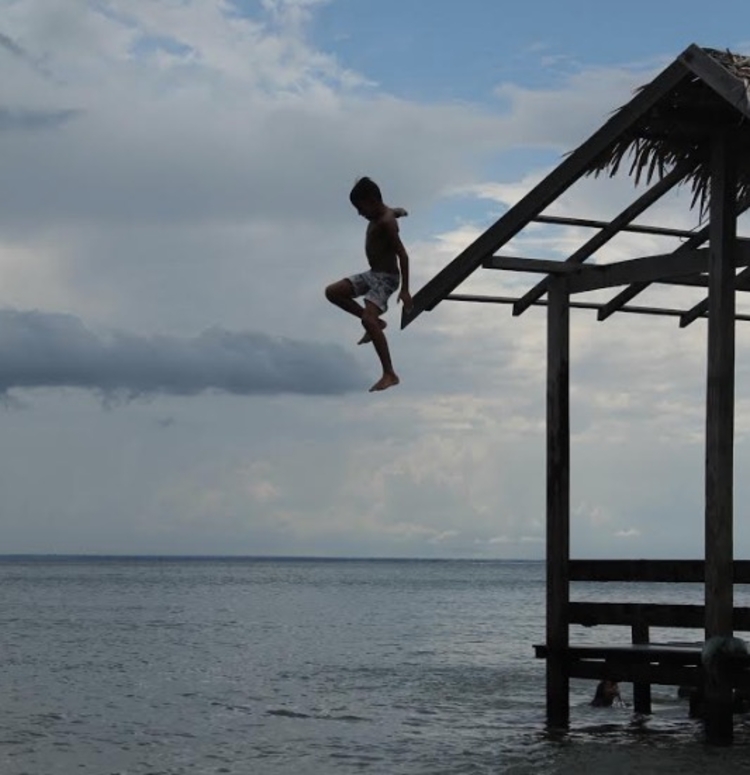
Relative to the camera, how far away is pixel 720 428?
39.5ft

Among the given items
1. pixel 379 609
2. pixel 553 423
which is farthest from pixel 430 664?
pixel 379 609

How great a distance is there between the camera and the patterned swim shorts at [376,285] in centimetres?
934

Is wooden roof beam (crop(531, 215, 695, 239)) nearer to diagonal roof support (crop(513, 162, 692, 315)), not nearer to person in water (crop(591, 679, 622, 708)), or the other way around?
diagonal roof support (crop(513, 162, 692, 315))

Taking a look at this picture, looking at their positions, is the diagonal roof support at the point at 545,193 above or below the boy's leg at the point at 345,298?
above

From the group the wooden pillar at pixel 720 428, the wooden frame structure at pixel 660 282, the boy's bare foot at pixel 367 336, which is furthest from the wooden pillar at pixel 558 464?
the boy's bare foot at pixel 367 336

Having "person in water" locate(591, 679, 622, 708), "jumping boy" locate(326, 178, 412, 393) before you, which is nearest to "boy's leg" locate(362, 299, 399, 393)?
"jumping boy" locate(326, 178, 412, 393)

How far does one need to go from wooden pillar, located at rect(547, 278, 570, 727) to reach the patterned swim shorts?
4541mm

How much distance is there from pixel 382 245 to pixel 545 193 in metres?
4.16

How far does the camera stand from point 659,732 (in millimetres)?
15734

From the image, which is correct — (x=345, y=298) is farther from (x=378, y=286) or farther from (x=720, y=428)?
(x=720, y=428)

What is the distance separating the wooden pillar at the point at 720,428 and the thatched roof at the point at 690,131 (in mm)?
615

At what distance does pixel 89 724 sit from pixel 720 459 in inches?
431

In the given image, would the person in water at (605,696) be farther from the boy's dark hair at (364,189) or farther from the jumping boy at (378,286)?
the boy's dark hair at (364,189)

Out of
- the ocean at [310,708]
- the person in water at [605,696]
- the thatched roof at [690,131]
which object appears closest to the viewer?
the thatched roof at [690,131]
